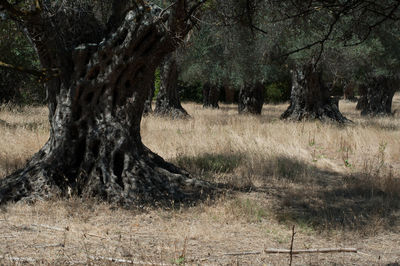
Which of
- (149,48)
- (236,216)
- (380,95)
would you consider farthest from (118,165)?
(380,95)

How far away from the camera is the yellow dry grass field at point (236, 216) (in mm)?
4293

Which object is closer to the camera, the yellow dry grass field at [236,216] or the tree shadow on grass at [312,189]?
the yellow dry grass field at [236,216]

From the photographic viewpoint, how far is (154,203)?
586 centimetres

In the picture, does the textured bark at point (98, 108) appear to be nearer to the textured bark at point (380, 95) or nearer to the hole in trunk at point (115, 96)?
the hole in trunk at point (115, 96)

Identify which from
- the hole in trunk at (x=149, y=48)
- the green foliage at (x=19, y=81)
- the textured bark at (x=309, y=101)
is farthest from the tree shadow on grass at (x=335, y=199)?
the green foliage at (x=19, y=81)

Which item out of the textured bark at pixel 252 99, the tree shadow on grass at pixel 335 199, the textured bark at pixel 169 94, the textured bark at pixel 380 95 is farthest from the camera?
the textured bark at pixel 380 95

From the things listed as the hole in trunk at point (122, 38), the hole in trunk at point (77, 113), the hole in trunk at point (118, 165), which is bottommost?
the hole in trunk at point (118, 165)

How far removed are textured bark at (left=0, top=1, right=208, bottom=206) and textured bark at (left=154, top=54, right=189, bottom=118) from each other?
10673 millimetres

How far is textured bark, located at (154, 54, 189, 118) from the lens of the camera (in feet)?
56.2

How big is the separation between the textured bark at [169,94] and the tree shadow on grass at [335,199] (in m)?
8.99

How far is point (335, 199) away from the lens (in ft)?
22.2

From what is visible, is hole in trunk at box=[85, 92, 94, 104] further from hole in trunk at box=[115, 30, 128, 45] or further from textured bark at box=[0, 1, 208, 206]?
hole in trunk at box=[115, 30, 128, 45]

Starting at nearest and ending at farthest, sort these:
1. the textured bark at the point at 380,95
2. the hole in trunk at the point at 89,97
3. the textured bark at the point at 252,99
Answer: the hole in trunk at the point at 89,97, the textured bark at the point at 252,99, the textured bark at the point at 380,95

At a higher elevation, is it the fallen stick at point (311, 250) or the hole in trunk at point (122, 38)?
the hole in trunk at point (122, 38)
